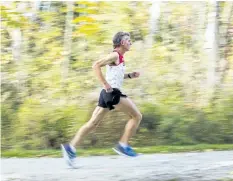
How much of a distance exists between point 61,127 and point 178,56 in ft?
9.08

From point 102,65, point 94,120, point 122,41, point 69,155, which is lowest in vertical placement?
point 69,155

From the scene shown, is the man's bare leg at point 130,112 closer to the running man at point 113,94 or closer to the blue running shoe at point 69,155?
the running man at point 113,94

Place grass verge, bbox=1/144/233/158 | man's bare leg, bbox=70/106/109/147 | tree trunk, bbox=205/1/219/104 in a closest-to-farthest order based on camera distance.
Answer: man's bare leg, bbox=70/106/109/147 → grass verge, bbox=1/144/233/158 → tree trunk, bbox=205/1/219/104

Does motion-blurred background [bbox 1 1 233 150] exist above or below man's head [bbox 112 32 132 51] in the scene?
below

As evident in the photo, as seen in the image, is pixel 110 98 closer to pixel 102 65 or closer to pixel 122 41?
pixel 102 65

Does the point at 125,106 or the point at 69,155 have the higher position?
the point at 125,106

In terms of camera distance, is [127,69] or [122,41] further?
[127,69]

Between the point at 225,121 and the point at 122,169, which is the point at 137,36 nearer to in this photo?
the point at 225,121

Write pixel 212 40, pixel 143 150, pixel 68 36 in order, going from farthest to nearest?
pixel 68 36 < pixel 212 40 < pixel 143 150

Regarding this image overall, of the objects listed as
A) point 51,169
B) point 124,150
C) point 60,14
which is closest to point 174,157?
point 124,150


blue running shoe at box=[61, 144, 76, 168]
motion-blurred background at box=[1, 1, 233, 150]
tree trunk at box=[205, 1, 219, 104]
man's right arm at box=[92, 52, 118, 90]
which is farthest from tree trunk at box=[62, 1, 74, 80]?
man's right arm at box=[92, 52, 118, 90]

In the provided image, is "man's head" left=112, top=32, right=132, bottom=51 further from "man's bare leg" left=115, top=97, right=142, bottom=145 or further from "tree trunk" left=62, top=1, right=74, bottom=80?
"tree trunk" left=62, top=1, right=74, bottom=80

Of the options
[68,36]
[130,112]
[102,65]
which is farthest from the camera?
[68,36]

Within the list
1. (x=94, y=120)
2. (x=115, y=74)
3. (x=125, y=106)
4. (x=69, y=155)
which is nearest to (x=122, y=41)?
(x=115, y=74)
